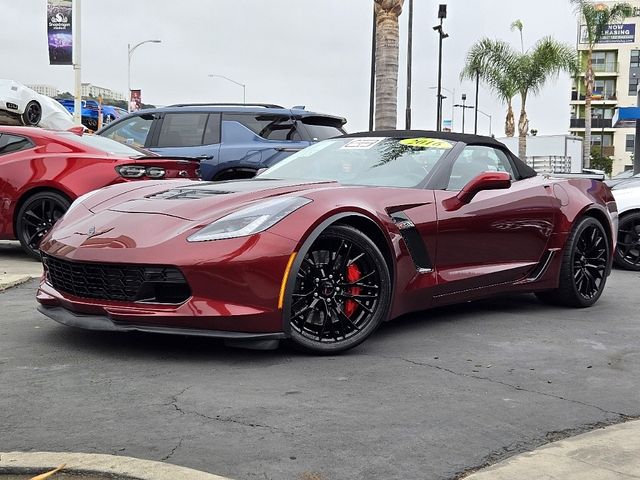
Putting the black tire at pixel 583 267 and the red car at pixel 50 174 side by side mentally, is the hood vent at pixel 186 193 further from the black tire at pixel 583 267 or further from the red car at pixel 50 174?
the red car at pixel 50 174

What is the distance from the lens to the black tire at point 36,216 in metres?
7.98

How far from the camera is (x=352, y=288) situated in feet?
14.3

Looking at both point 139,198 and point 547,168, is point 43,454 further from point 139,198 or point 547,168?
point 547,168

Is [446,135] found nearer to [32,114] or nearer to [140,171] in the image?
[140,171]

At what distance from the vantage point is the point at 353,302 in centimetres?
437

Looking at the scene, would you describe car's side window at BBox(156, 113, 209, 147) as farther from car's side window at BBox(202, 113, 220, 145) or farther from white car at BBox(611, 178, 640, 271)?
white car at BBox(611, 178, 640, 271)

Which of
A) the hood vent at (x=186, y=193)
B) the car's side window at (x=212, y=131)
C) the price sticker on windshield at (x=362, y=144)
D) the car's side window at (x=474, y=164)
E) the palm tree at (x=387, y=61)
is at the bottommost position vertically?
the hood vent at (x=186, y=193)

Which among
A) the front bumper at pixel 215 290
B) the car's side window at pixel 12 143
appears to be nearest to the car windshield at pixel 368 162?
the front bumper at pixel 215 290

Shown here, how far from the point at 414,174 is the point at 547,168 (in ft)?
120

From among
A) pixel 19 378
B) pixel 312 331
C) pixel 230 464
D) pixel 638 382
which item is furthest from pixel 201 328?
pixel 638 382

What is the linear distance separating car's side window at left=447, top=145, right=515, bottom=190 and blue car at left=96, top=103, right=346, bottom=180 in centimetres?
473

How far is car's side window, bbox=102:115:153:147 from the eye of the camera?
439 inches

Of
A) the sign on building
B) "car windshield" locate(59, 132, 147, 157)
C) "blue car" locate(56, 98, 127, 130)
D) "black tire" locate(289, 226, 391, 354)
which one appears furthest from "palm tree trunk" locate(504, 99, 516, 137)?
the sign on building

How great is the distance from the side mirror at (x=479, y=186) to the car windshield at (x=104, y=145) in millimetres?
4468
